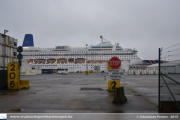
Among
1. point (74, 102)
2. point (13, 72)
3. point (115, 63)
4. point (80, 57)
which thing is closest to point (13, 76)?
point (13, 72)

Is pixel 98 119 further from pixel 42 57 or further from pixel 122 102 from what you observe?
pixel 42 57

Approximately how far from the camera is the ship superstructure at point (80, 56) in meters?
60.7

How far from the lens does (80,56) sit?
63.7 meters

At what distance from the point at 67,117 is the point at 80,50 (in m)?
61.3

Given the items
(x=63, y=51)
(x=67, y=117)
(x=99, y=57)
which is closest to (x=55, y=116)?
(x=67, y=117)

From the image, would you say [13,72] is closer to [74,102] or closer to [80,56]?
[74,102]

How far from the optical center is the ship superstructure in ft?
199

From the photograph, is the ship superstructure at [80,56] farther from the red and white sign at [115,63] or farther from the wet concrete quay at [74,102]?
the red and white sign at [115,63]

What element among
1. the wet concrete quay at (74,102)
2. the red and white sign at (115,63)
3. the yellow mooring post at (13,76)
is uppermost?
the red and white sign at (115,63)

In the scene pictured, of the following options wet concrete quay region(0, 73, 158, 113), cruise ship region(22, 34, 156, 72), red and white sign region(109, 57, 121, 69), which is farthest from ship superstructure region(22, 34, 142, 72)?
red and white sign region(109, 57, 121, 69)

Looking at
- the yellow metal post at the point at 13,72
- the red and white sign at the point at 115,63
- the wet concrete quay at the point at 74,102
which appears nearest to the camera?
the wet concrete quay at the point at 74,102

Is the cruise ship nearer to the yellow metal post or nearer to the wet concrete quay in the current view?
the yellow metal post

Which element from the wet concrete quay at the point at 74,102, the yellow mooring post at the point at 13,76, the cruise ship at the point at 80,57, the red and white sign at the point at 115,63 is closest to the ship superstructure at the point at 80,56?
the cruise ship at the point at 80,57

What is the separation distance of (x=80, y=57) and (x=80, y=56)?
545 millimetres
